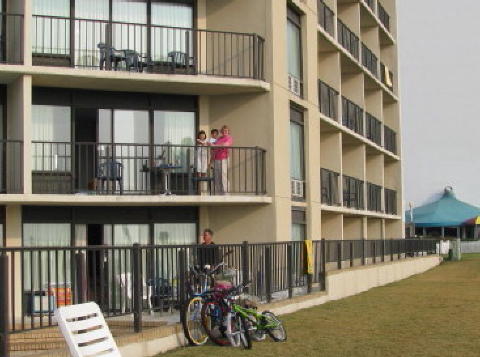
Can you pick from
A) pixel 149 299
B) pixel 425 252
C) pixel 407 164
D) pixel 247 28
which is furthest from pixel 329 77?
pixel 407 164

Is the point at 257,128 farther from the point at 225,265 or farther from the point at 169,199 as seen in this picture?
the point at 225,265

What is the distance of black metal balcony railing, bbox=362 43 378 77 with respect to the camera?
4250 cm

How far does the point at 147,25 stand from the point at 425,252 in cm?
2744

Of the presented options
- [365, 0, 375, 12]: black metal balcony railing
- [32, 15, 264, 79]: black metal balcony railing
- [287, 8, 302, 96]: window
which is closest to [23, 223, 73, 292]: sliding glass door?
[32, 15, 264, 79]: black metal balcony railing

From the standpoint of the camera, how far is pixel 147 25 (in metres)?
24.2

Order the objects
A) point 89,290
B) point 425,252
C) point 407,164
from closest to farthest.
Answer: point 89,290
point 425,252
point 407,164

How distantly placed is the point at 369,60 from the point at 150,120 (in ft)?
64.6

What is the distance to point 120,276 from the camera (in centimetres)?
1415

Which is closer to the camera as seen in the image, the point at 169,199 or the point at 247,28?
the point at 169,199

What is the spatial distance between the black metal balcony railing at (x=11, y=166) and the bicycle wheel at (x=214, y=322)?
9754 mm

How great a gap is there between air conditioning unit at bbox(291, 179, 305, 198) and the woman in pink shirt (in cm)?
335

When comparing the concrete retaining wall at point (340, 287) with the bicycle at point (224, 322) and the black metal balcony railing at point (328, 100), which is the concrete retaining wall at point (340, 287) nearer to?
the bicycle at point (224, 322)

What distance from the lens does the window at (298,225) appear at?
93.1 ft

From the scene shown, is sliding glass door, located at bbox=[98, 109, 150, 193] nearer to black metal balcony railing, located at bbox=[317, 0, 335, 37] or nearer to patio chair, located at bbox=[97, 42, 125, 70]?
patio chair, located at bbox=[97, 42, 125, 70]
